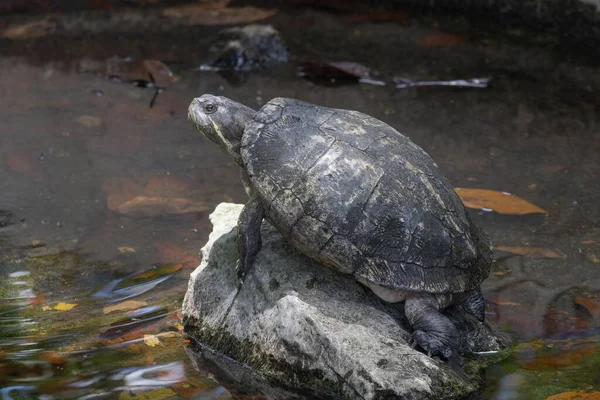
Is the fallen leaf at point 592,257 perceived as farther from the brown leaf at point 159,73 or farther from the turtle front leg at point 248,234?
the brown leaf at point 159,73

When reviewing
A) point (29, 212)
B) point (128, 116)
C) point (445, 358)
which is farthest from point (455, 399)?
point (128, 116)

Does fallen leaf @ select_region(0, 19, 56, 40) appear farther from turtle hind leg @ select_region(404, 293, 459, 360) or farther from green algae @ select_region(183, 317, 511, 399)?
turtle hind leg @ select_region(404, 293, 459, 360)

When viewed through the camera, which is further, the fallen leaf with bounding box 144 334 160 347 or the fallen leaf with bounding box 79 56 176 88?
the fallen leaf with bounding box 79 56 176 88

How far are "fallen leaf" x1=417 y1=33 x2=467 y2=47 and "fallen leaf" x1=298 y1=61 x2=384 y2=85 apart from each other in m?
1.12

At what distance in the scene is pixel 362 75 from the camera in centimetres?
848

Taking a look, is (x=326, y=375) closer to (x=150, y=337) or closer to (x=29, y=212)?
(x=150, y=337)

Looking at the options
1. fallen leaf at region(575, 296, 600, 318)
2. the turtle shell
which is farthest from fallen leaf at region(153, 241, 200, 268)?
fallen leaf at region(575, 296, 600, 318)

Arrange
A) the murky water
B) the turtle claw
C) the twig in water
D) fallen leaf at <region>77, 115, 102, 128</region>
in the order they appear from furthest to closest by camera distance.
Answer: the twig in water, fallen leaf at <region>77, 115, 102, 128</region>, the murky water, the turtle claw

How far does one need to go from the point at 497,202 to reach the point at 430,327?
7.77ft

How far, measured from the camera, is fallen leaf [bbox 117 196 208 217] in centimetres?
595

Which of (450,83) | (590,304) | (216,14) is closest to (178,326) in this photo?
(590,304)

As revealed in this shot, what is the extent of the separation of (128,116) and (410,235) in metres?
4.04

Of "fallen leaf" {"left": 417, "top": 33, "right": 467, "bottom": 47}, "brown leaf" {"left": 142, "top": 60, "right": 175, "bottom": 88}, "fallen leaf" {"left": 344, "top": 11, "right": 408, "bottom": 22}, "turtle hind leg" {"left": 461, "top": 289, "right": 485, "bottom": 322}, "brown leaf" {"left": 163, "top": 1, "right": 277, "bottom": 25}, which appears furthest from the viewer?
"fallen leaf" {"left": 344, "top": 11, "right": 408, "bottom": 22}

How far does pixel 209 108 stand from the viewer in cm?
471
